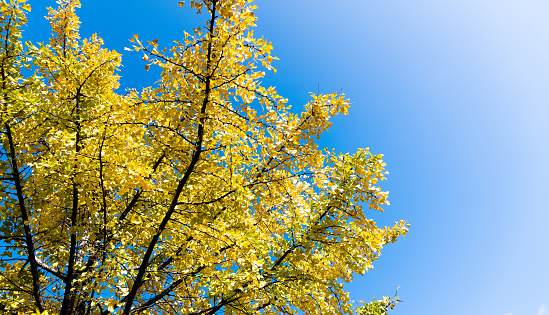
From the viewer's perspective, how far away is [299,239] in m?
5.27

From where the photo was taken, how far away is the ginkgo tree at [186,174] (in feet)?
12.9

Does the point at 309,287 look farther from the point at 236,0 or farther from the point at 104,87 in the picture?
the point at 104,87

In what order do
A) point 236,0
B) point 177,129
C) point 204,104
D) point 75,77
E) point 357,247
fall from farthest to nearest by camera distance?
point 357,247
point 75,77
point 177,129
point 204,104
point 236,0

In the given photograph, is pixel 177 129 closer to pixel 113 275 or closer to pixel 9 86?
pixel 113 275

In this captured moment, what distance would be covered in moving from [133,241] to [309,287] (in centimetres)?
370

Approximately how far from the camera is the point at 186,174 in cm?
420

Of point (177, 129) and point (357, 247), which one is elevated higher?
point (177, 129)

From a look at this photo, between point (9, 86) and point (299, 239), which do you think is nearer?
point (9, 86)

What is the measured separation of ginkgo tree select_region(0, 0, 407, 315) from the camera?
392cm

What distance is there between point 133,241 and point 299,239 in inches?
136

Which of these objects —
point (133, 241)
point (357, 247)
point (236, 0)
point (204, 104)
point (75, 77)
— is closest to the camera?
point (236, 0)

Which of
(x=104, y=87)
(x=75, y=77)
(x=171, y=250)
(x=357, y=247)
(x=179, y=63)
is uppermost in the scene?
(x=104, y=87)

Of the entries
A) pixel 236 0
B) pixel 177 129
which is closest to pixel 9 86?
pixel 177 129

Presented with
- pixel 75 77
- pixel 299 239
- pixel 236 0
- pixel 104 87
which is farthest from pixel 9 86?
pixel 299 239
